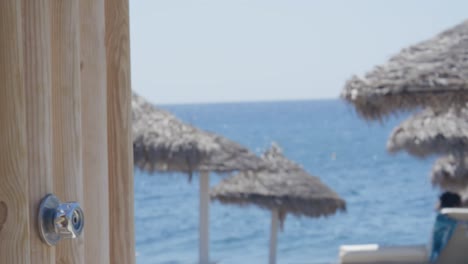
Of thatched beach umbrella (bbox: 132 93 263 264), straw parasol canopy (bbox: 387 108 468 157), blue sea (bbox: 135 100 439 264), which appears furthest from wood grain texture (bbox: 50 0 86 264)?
straw parasol canopy (bbox: 387 108 468 157)

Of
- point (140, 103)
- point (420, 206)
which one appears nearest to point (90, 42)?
point (140, 103)

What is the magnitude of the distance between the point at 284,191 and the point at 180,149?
1394 mm

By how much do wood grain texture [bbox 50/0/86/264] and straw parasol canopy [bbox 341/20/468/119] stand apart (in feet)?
16.5

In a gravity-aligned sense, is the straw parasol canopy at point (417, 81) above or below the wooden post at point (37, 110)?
above

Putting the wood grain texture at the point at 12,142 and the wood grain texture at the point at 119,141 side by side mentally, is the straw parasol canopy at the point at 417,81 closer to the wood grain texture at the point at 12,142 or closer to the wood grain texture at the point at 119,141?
the wood grain texture at the point at 119,141

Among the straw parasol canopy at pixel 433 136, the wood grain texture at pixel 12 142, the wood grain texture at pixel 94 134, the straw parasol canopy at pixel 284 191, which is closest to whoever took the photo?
the wood grain texture at pixel 12 142

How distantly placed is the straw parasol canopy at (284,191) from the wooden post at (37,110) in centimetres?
811

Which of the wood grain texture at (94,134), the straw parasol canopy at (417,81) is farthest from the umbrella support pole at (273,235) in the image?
the wood grain texture at (94,134)

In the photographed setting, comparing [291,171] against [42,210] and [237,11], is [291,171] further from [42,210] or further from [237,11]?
[237,11]

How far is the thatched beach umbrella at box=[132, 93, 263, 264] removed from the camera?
852 centimetres

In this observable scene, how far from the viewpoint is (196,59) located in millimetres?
59719

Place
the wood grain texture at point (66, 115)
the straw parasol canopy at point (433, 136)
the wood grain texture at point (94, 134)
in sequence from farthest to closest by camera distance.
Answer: the straw parasol canopy at point (433, 136) → the wood grain texture at point (94, 134) → the wood grain texture at point (66, 115)

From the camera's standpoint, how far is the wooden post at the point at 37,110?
96 centimetres

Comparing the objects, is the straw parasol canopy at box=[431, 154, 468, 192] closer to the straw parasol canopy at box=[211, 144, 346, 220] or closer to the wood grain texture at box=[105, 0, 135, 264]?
the straw parasol canopy at box=[211, 144, 346, 220]
